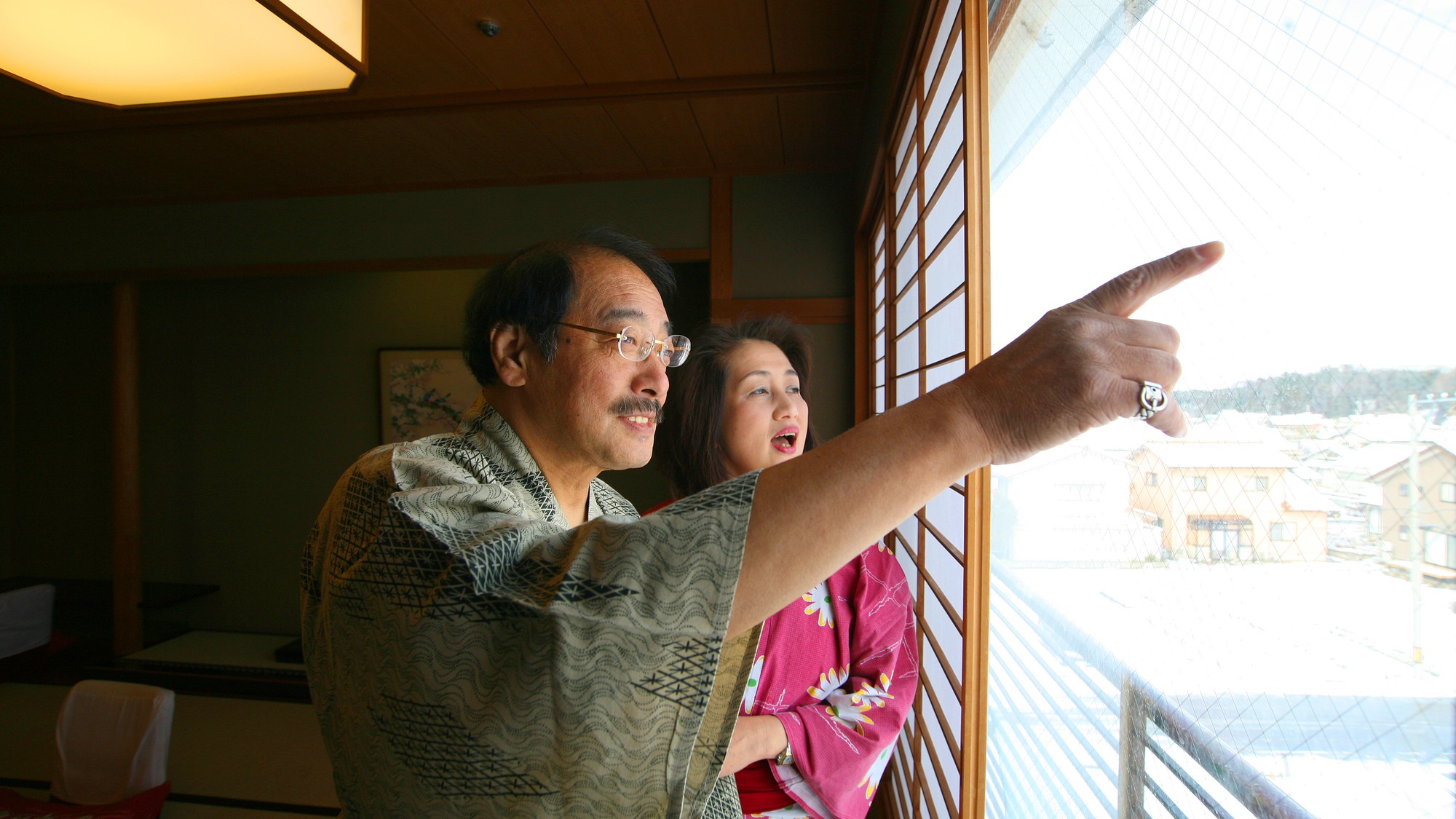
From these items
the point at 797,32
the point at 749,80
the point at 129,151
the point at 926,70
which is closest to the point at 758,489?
the point at 926,70

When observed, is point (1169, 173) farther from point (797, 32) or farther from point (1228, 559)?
point (797, 32)

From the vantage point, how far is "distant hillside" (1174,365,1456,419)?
37 cm

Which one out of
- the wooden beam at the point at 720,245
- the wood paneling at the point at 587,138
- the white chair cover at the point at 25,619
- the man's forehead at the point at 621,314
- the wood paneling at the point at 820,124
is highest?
the wood paneling at the point at 587,138

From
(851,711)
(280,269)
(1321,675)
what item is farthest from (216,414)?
(1321,675)

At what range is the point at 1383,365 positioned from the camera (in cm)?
39

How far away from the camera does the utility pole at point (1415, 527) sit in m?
0.37

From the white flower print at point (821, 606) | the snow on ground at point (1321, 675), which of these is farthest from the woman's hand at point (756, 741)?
the snow on ground at point (1321, 675)

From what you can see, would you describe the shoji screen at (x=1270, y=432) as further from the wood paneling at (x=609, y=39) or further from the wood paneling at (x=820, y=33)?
the wood paneling at (x=609, y=39)

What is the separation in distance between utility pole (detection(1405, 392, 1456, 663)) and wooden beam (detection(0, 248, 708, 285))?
3.15m

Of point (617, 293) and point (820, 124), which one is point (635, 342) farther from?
point (820, 124)

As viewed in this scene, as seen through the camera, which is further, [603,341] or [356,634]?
[603,341]

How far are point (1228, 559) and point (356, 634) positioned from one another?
80 centimetres

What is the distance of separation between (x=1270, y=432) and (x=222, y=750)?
4.54 meters

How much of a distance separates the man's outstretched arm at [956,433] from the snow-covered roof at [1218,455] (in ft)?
0.15
